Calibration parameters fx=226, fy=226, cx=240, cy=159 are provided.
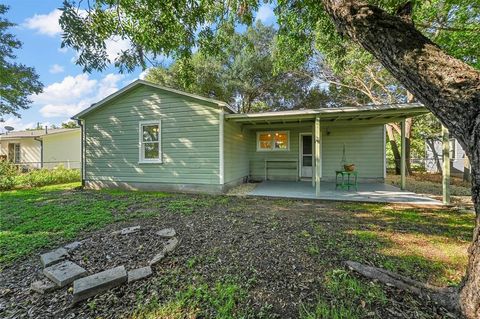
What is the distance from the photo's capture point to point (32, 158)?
1730cm

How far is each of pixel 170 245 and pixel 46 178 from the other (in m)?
10.7

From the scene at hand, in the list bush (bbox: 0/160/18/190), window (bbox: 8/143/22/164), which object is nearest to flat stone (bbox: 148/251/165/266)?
bush (bbox: 0/160/18/190)

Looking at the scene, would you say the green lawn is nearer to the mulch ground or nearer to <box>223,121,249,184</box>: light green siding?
the mulch ground

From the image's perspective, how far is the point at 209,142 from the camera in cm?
756

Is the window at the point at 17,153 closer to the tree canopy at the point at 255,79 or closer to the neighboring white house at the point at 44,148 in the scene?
the neighboring white house at the point at 44,148

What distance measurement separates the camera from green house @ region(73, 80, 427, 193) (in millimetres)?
7473

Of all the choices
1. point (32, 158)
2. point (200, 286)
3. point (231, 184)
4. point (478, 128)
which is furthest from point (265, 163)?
point (32, 158)

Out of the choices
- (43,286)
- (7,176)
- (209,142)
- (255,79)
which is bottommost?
(43,286)

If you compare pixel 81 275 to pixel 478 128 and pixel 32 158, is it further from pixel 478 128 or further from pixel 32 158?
pixel 32 158

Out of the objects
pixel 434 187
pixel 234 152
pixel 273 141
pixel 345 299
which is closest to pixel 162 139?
pixel 234 152

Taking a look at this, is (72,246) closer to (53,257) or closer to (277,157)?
(53,257)

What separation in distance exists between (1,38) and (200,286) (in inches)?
704

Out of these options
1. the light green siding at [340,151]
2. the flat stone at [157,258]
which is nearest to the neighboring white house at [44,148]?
the light green siding at [340,151]

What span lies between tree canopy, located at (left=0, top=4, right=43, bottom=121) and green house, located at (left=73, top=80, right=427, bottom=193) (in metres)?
8.22
